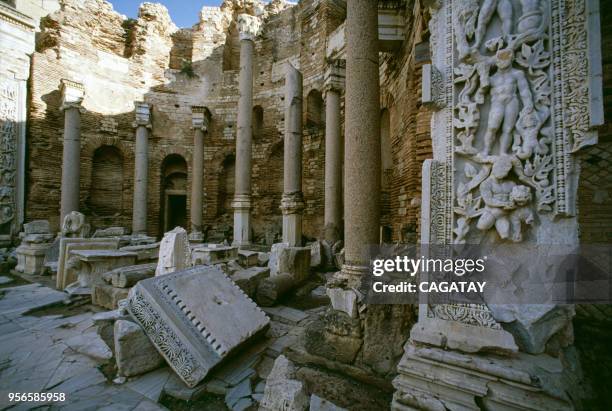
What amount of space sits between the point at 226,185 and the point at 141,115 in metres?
4.51

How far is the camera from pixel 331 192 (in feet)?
22.7

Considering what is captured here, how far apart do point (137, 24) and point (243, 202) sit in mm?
10796

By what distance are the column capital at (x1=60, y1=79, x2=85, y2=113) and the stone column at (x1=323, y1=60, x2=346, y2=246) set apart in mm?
9127

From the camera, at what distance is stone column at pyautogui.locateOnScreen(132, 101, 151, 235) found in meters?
11.2

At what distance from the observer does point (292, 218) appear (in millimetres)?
7242

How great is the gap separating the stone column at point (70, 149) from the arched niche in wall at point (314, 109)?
323 inches

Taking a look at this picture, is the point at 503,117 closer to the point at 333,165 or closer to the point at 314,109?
the point at 333,165

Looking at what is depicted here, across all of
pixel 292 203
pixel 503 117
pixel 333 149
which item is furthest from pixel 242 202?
pixel 503 117

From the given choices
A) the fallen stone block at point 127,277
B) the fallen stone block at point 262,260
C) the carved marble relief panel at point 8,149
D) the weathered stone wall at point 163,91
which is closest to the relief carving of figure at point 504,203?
the fallen stone block at point 127,277

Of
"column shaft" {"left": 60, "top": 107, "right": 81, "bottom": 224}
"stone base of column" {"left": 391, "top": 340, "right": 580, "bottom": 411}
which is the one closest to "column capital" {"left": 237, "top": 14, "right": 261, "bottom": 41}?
"column shaft" {"left": 60, "top": 107, "right": 81, "bottom": 224}

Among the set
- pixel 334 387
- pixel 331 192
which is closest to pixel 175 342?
pixel 334 387

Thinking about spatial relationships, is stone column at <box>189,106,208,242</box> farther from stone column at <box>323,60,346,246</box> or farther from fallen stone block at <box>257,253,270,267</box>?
stone column at <box>323,60,346,246</box>

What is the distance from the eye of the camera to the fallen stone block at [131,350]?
2.30 m

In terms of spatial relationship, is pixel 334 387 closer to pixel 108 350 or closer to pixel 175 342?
pixel 175 342
